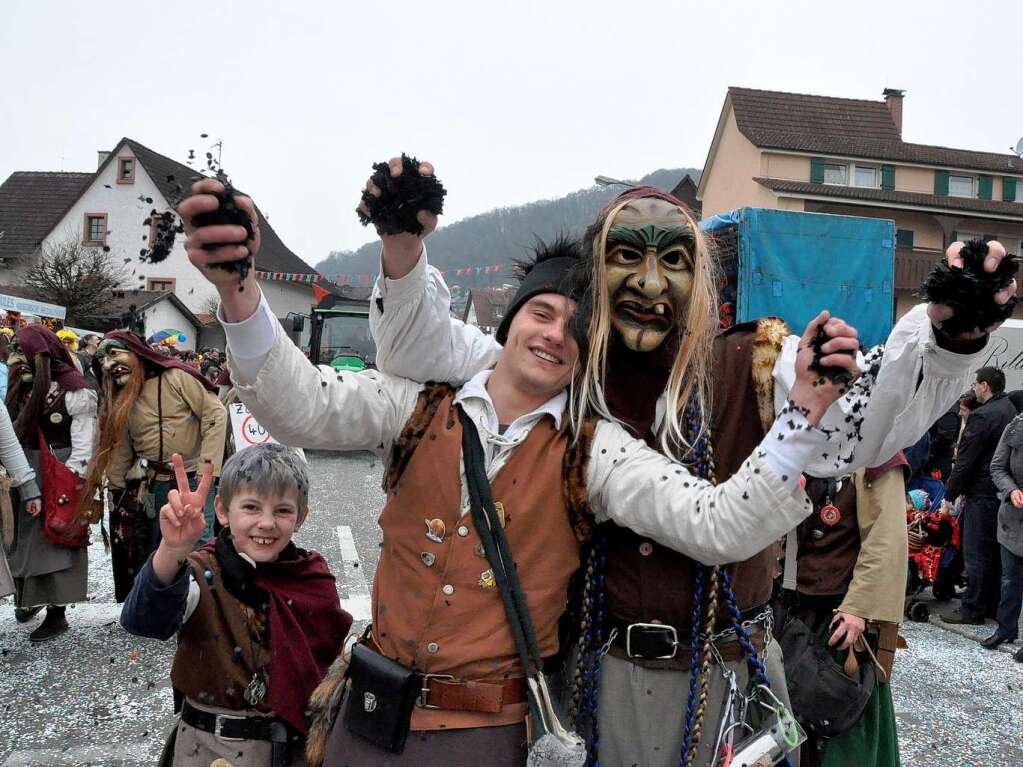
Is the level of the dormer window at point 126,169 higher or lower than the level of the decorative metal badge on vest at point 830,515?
higher

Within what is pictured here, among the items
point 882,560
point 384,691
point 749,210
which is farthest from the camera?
point 749,210

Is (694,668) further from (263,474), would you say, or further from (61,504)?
(61,504)

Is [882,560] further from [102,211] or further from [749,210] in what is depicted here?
[102,211]

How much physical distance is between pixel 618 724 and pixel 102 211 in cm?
1973

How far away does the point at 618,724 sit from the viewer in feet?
5.79

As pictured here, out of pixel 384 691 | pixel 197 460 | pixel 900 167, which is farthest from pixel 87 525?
pixel 900 167

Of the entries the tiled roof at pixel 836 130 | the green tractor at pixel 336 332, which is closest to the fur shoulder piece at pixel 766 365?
the green tractor at pixel 336 332

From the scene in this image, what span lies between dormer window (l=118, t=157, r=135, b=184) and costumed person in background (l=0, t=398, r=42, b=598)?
1147 cm

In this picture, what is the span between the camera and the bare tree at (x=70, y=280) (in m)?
20.2

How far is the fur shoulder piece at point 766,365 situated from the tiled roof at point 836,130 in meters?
28.5

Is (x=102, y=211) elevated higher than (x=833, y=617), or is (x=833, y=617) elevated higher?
(x=102, y=211)

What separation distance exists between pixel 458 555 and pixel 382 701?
1.12 feet

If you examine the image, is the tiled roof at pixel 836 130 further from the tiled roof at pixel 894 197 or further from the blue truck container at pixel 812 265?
the blue truck container at pixel 812 265

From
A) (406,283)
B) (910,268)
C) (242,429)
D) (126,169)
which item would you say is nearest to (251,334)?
(406,283)
